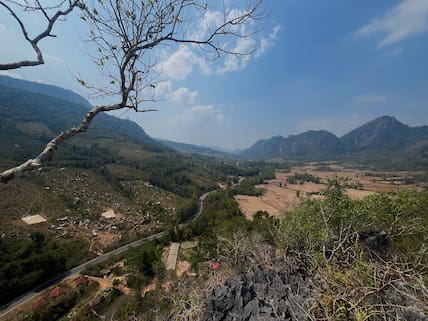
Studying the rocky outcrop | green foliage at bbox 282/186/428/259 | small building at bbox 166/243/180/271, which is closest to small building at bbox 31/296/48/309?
small building at bbox 166/243/180/271

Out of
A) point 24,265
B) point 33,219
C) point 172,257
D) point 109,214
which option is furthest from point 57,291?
point 109,214

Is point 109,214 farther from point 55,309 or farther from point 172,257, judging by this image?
point 55,309

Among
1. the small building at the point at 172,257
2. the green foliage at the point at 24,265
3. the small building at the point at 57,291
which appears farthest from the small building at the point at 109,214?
the small building at the point at 57,291

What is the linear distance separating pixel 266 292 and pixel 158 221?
51392mm

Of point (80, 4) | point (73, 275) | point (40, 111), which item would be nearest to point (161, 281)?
point (73, 275)

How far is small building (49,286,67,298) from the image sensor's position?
85.1 ft

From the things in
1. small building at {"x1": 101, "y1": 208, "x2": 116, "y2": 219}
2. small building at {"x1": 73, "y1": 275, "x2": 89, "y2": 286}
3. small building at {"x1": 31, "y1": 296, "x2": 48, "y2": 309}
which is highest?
small building at {"x1": 101, "y1": 208, "x2": 116, "y2": 219}

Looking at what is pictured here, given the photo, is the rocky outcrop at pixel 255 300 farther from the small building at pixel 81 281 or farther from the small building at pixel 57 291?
the small building at pixel 57 291

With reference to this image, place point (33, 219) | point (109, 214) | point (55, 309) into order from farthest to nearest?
point (109, 214) < point (33, 219) < point (55, 309)

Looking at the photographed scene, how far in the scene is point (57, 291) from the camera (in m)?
26.9

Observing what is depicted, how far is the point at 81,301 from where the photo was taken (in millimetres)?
25016

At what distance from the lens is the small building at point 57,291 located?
85.1 feet

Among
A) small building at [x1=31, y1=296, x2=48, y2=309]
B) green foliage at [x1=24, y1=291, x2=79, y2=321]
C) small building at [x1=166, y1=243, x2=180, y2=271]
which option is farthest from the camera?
small building at [x1=166, y1=243, x2=180, y2=271]

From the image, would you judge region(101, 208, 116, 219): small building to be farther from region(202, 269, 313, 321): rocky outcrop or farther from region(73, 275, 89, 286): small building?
region(202, 269, 313, 321): rocky outcrop
